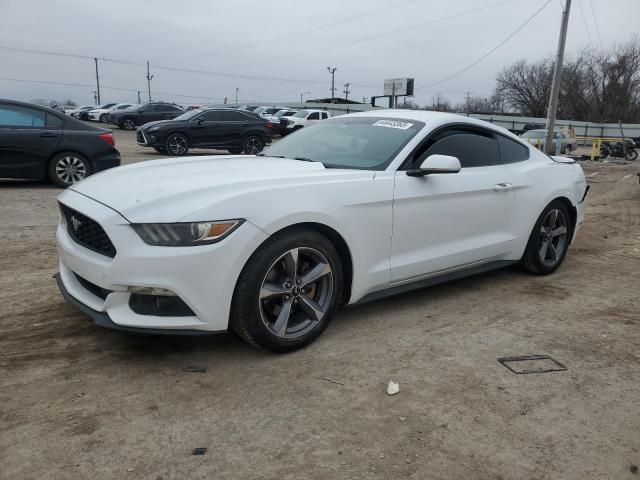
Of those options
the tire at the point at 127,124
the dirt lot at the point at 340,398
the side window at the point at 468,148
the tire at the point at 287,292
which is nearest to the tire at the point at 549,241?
the dirt lot at the point at 340,398

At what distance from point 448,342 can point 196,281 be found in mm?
1755

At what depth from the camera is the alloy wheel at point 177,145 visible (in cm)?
1612

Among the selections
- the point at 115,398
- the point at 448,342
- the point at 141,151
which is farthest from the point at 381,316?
the point at 141,151

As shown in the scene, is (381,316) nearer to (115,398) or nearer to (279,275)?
(279,275)

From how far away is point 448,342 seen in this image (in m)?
3.59

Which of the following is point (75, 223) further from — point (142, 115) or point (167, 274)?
point (142, 115)

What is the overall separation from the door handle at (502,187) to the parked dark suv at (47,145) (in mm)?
7095

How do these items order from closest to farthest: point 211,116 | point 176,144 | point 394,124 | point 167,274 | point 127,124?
point 167,274, point 394,124, point 176,144, point 211,116, point 127,124

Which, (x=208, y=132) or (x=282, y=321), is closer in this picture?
(x=282, y=321)

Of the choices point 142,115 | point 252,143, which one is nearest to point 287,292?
point 252,143

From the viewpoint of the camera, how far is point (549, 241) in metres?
5.16

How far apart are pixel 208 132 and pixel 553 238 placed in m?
13.3

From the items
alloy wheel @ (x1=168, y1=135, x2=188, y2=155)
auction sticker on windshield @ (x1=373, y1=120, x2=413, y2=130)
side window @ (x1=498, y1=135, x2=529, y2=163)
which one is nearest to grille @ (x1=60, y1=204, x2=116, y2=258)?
auction sticker on windshield @ (x1=373, y1=120, x2=413, y2=130)

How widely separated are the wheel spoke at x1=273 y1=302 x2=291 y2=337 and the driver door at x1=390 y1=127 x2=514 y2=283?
88 centimetres
